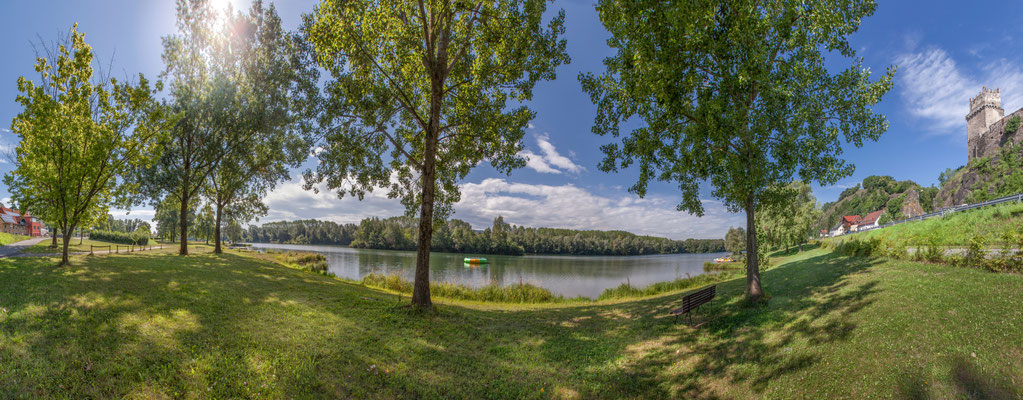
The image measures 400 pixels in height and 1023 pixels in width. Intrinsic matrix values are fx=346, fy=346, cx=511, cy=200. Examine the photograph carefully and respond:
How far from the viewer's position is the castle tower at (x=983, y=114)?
266 feet

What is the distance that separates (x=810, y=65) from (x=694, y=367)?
8.87m

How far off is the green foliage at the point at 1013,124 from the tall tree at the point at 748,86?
352ft

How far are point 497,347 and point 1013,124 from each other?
119 metres

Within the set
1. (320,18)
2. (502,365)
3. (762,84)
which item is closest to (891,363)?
(502,365)

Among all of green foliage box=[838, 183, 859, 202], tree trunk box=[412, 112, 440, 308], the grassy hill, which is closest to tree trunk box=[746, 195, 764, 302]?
the grassy hill

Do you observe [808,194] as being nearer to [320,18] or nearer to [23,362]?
[320,18]

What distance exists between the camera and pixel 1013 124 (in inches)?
2707

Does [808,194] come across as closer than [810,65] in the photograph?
No

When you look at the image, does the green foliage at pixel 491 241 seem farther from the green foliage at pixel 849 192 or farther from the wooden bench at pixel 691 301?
the green foliage at pixel 849 192

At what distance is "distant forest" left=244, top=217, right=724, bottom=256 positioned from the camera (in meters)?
88.0

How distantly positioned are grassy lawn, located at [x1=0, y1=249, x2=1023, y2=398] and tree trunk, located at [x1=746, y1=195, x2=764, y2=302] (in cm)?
57

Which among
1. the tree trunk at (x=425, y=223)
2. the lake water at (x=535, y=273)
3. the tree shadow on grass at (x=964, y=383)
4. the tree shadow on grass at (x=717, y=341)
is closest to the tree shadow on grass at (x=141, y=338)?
the tree trunk at (x=425, y=223)

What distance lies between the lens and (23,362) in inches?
175

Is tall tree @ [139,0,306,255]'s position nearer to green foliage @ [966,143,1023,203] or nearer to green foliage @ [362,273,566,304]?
green foliage @ [362,273,566,304]
